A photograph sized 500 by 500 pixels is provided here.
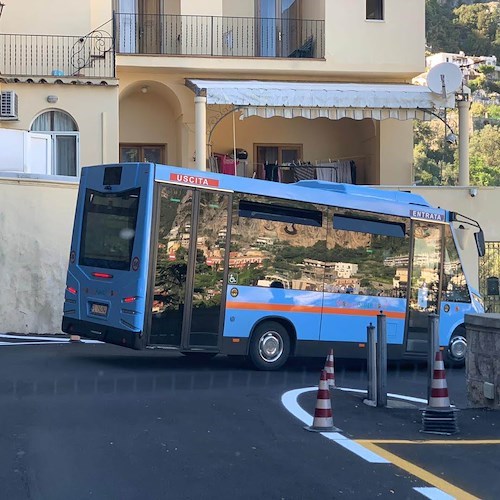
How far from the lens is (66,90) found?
74.9 ft

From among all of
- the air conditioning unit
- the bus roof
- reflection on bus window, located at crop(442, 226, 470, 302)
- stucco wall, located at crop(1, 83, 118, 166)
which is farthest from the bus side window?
the air conditioning unit

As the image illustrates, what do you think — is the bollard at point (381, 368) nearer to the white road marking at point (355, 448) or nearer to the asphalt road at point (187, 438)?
the asphalt road at point (187, 438)

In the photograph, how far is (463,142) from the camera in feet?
79.9

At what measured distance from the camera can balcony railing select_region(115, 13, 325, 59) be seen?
25.0 meters

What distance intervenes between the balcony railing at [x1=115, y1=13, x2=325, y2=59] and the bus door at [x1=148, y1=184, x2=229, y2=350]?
1223cm

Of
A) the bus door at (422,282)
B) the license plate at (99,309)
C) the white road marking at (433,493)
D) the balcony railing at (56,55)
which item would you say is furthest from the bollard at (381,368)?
the balcony railing at (56,55)

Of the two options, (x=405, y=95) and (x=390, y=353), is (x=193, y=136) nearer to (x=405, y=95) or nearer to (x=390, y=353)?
(x=405, y=95)

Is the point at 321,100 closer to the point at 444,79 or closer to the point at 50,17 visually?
the point at 444,79

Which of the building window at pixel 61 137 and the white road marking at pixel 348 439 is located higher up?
the building window at pixel 61 137

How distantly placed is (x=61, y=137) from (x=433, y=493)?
1846 centimetres

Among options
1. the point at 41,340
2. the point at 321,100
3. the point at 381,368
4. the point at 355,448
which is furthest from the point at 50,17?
the point at 355,448

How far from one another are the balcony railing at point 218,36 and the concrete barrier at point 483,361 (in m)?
15.5

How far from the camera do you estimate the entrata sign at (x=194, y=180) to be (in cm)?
1320

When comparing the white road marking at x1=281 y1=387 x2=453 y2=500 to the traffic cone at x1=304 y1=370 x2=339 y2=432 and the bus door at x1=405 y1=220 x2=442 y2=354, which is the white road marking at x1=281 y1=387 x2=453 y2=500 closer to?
the traffic cone at x1=304 y1=370 x2=339 y2=432
